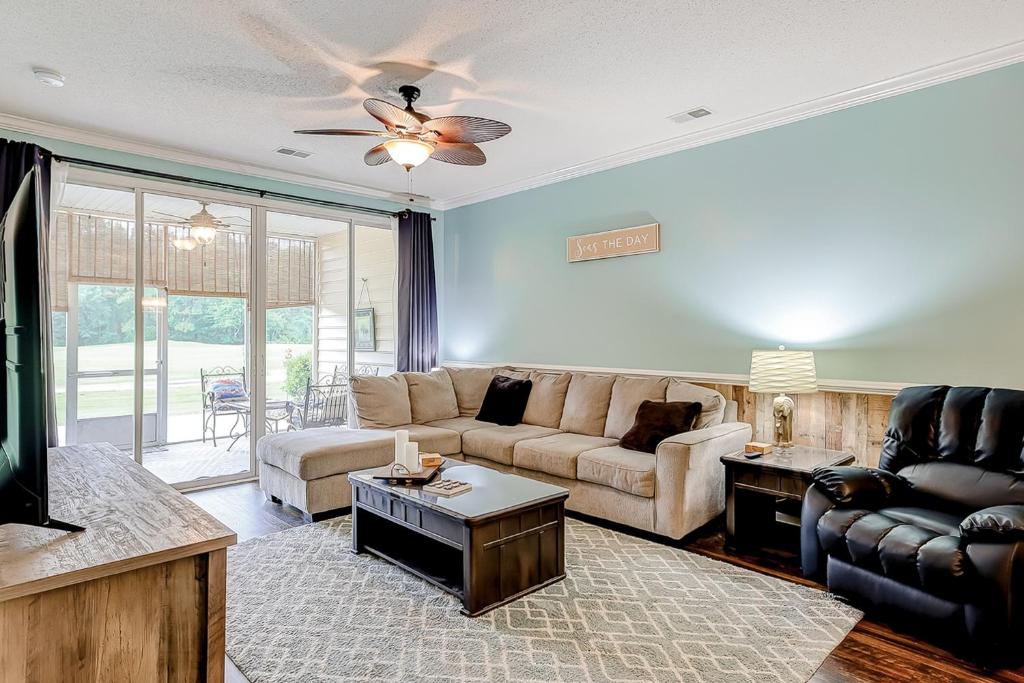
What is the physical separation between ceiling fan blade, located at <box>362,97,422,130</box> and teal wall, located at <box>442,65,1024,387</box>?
7.35ft

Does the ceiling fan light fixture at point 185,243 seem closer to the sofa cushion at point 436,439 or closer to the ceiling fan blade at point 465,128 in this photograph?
the sofa cushion at point 436,439

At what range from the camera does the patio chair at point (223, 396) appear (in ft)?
16.1

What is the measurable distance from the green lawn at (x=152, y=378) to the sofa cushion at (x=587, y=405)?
104 inches

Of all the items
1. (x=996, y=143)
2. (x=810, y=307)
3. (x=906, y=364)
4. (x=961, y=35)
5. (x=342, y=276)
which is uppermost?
(x=961, y=35)

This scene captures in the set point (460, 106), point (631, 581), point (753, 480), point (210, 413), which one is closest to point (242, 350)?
point (210, 413)

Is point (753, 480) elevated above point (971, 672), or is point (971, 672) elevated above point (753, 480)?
point (753, 480)

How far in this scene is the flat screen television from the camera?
1.10 metres

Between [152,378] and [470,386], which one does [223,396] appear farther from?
[470,386]

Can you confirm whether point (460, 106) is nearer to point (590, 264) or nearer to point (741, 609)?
point (590, 264)

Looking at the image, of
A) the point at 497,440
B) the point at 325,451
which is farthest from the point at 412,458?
the point at 497,440

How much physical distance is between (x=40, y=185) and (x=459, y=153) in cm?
288

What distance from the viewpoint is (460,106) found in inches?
144

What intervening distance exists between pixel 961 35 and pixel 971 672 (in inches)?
112

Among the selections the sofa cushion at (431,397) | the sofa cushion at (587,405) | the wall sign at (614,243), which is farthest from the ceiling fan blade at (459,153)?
the sofa cushion at (431,397)
